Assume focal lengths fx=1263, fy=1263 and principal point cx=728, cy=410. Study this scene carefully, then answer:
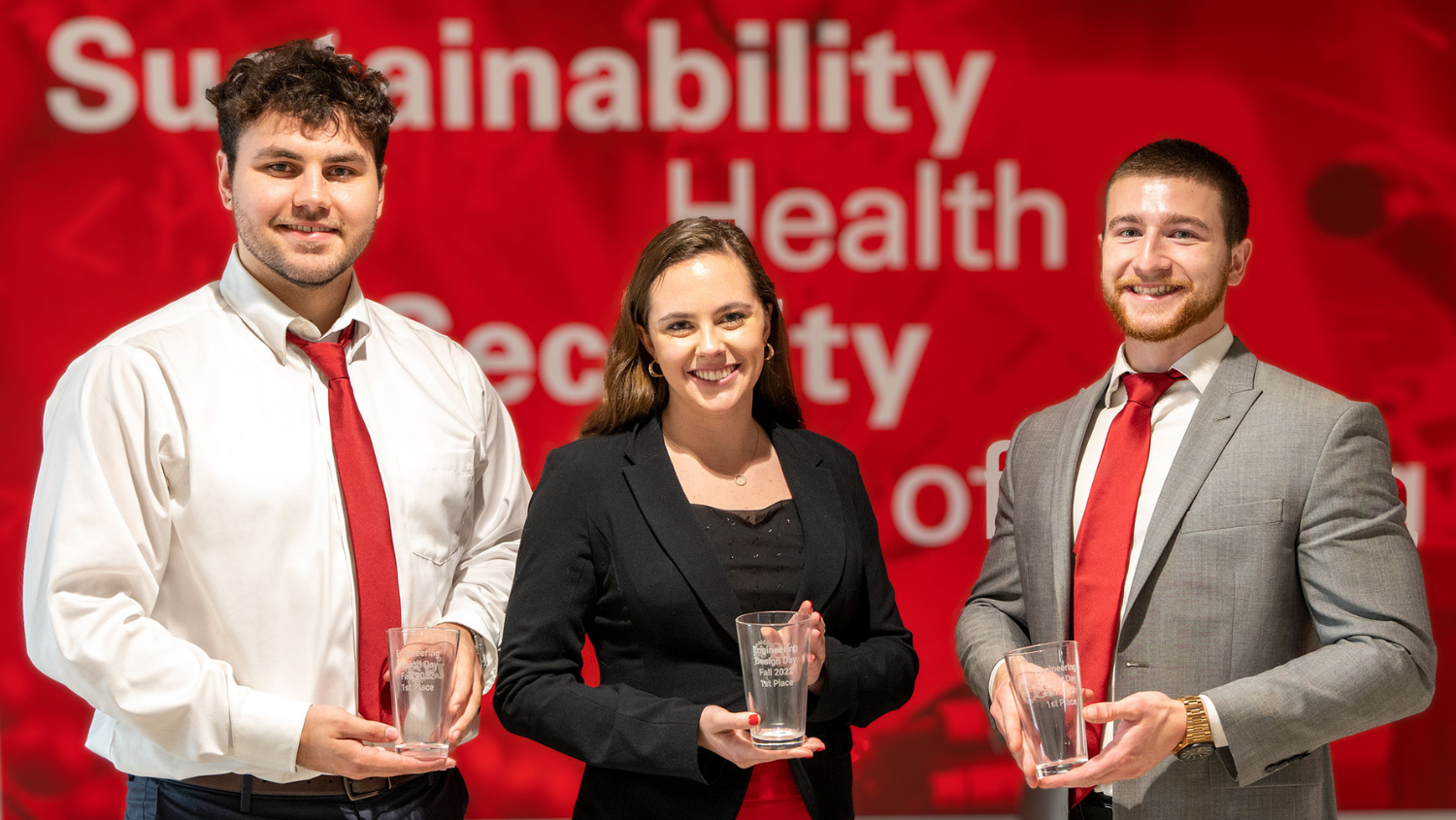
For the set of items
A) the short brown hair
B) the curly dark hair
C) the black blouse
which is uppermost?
the curly dark hair

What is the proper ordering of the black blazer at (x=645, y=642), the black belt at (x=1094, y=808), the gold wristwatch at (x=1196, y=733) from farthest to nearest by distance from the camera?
the black belt at (x=1094, y=808) → the black blazer at (x=645, y=642) → the gold wristwatch at (x=1196, y=733)

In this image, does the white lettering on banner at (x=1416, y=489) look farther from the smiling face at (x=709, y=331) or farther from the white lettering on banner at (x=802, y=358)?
the smiling face at (x=709, y=331)

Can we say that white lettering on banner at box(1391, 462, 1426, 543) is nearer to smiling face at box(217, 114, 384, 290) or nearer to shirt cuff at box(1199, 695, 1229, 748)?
shirt cuff at box(1199, 695, 1229, 748)

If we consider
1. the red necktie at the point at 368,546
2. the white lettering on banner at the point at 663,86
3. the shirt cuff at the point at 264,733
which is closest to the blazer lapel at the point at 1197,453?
the red necktie at the point at 368,546

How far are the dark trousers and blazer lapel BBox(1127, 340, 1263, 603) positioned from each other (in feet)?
4.39

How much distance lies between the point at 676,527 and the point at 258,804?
87 cm

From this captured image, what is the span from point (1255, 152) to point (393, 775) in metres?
3.26

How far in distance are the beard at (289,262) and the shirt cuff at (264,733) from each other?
74cm

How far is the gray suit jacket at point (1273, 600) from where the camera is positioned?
2.02m

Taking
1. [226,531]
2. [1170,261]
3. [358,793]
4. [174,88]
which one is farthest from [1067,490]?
[174,88]

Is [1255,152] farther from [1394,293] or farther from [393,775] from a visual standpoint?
[393,775]

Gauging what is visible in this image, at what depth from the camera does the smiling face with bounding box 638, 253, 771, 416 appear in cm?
224

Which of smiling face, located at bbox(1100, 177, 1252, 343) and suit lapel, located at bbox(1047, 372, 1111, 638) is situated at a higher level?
smiling face, located at bbox(1100, 177, 1252, 343)

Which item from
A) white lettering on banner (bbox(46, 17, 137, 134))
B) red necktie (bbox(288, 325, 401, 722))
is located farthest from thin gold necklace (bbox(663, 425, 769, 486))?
white lettering on banner (bbox(46, 17, 137, 134))
